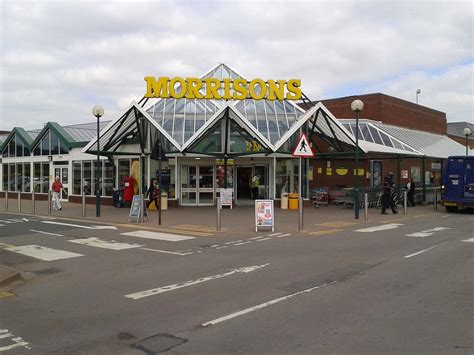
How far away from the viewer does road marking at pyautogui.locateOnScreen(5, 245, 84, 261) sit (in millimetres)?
10578

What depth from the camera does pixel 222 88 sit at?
2475cm

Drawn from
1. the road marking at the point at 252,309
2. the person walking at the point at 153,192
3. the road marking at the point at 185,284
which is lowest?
the road marking at the point at 185,284

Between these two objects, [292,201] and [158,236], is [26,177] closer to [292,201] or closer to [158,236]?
[292,201]

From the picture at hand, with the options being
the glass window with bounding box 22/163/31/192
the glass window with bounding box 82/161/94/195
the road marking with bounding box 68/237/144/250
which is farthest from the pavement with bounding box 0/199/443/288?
the glass window with bounding box 22/163/31/192

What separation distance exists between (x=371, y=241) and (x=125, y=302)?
7.92 m

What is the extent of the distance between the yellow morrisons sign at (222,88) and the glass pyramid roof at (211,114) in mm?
680

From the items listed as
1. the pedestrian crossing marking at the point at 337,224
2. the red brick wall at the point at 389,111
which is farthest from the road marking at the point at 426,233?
the red brick wall at the point at 389,111

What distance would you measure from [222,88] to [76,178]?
37.8 feet

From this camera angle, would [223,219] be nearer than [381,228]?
No

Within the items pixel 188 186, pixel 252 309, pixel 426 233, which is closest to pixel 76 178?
pixel 188 186

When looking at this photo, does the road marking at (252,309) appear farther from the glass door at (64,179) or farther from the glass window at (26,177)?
the glass window at (26,177)

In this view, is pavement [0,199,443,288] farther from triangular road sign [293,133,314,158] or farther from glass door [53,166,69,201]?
glass door [53,166,69,201]

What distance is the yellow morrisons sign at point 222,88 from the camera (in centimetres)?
2344

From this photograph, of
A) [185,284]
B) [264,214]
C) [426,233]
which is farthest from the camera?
[264,214]
